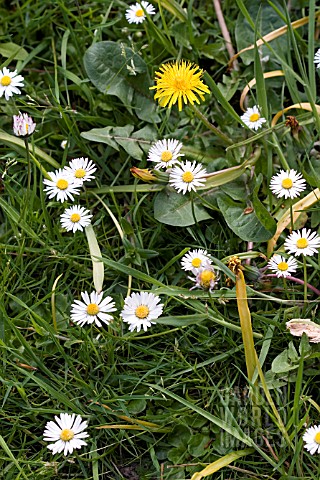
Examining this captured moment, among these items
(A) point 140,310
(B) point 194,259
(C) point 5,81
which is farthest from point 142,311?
(C) point 5,81

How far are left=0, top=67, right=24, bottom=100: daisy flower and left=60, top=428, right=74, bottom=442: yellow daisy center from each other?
4.22 feet

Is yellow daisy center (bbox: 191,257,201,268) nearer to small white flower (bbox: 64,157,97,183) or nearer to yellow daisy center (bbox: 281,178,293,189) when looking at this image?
yellow daisy center (bbox: 281,178,293,189)

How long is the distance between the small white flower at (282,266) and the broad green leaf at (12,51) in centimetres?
145

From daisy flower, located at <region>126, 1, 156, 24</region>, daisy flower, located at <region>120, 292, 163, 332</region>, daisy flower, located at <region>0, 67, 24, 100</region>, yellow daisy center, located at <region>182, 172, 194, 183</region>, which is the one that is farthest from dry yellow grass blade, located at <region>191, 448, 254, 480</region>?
daisy flower, located at <region>126, 1, 156, 24</region>

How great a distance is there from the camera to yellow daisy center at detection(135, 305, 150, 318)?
2.17 m

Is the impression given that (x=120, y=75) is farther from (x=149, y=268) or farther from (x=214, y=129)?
(x=149, y=268)

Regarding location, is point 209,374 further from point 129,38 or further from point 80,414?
point 129,38

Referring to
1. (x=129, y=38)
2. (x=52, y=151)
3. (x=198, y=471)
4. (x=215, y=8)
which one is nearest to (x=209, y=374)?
(x=198, y=471)

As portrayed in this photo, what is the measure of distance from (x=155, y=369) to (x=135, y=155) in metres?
0.83

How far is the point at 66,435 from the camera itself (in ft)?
6.75

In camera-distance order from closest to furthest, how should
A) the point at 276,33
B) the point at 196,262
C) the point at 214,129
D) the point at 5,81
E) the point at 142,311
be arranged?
the point at 142,311
the point at 196,262
the point at 214,129
the point at 5,81
the point at 276,33

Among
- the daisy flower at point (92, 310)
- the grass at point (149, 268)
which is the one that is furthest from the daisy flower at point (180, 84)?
the daisy flower at point (92, 310)

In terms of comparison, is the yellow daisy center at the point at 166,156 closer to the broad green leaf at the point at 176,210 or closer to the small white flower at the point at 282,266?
the broad green leaf at the point at 176,210

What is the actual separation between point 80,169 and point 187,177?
0.42 m
